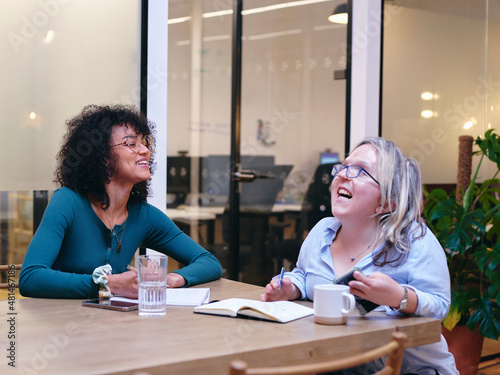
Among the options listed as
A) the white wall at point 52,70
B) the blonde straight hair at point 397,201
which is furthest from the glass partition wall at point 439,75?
the blonde straight hair at point 397,201

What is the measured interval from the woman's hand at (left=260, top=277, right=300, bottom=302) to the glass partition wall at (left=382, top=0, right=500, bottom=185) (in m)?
2.62

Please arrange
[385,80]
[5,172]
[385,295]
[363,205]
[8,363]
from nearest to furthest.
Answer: [8,363]
[385,295]
[363,205]
[5,172]
[385,80]

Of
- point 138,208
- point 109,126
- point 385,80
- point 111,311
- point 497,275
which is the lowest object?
point 497,275

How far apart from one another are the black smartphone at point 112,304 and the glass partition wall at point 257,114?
2.51 metres

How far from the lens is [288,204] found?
4422 millimetres

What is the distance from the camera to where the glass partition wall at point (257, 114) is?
13.9 ft

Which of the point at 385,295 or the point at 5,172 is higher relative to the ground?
the point at 5,172

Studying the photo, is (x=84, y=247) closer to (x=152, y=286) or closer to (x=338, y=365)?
(x=152, y=286)

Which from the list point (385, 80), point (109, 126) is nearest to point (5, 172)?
point (109, 126)

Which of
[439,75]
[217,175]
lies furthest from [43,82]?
[439,75]

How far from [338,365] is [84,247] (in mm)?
1241

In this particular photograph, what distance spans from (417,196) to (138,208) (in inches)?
38.8

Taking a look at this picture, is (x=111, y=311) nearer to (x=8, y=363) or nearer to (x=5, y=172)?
(x=8, y=363)

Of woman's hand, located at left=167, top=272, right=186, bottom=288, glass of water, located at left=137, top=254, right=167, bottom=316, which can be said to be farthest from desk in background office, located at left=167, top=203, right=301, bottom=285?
glass of water, located at left=137, top=254, right=167, bottom=316
